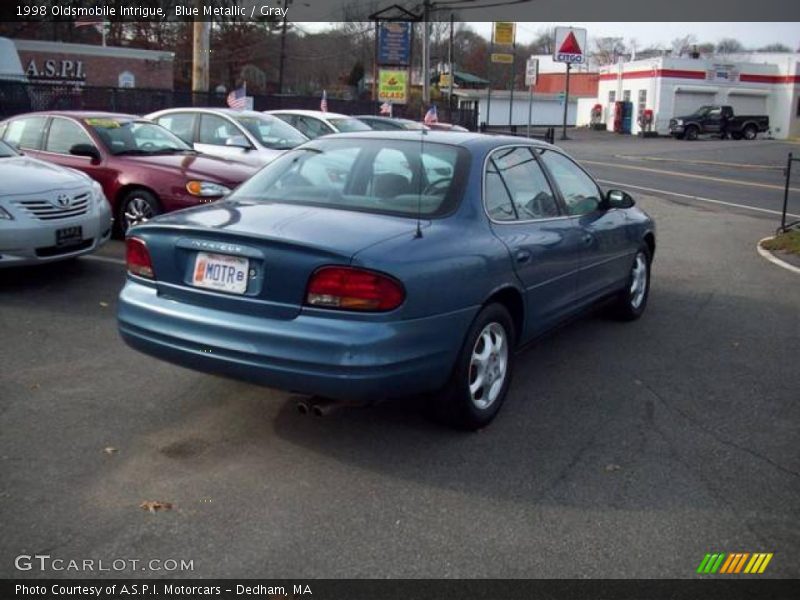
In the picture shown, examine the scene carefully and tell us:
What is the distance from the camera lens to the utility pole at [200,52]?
18656mm

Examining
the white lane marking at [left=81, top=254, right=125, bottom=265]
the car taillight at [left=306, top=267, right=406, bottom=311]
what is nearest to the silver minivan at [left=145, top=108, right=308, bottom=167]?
the white lane marking at [left=81, top=254, right=125, bottom=265]

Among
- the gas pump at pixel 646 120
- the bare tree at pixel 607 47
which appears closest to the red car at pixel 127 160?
the gas pump at pixel 646 120

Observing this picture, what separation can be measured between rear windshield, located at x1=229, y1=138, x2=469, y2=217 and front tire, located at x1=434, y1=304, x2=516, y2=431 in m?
0.67

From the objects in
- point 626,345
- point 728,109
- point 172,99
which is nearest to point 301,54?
point 728,109

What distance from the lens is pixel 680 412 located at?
487cm

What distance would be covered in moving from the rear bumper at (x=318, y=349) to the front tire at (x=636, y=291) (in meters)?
2.91

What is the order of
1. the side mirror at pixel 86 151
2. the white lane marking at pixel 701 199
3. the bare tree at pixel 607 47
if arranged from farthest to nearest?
the bare tree at pixel 607 47 < the white lane marking at pixel 701 199 < the side mirror at pixel 86 151

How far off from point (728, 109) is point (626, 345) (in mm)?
44205

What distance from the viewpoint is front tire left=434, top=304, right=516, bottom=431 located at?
165 inches

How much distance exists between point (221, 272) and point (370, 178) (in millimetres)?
1148

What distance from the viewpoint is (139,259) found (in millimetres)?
4430

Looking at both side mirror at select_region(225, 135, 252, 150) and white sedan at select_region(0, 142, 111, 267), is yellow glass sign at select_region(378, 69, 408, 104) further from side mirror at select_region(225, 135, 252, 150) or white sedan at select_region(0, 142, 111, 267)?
white sedan at select_region(0, 142, 111, 267)

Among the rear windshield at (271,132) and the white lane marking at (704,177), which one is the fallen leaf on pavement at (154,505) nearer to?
the rear windshield at (271,132)
